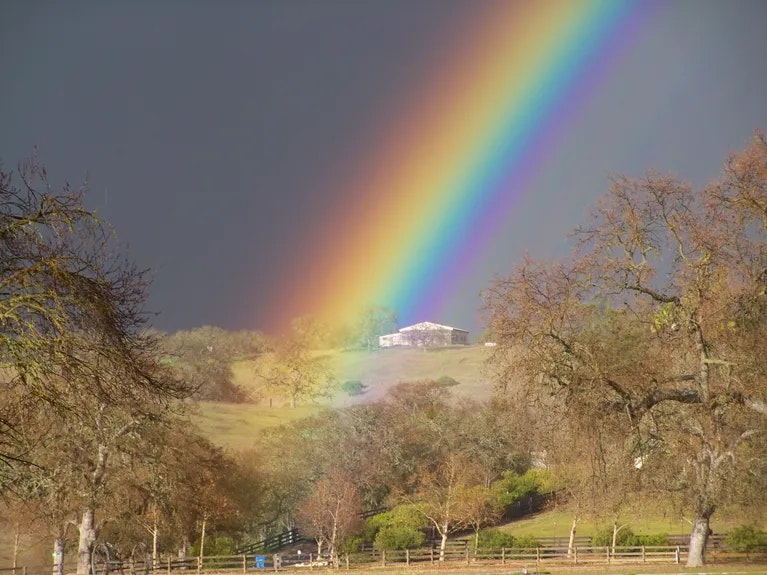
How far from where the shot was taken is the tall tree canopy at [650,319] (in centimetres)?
1861

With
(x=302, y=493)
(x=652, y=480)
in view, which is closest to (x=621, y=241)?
(x=652, y=480)

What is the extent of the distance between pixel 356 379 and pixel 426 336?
153 ft

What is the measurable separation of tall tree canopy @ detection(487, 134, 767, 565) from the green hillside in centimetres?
4907

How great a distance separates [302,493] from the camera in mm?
62375

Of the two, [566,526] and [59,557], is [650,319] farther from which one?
[566,526]

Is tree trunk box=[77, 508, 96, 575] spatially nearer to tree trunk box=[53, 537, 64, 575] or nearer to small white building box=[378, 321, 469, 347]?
tree trunk box=[53, 537, 64, 575]

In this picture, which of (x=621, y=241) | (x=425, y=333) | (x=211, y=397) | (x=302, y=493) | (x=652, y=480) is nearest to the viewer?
(x=621, y=241)

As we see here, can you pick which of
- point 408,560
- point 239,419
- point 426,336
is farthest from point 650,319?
point 426,336

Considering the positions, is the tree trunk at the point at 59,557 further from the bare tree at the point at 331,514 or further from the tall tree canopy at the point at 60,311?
the tall tree canopy at the point at 60,311

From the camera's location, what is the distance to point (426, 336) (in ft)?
557

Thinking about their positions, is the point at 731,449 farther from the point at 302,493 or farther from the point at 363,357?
the point at 363,357

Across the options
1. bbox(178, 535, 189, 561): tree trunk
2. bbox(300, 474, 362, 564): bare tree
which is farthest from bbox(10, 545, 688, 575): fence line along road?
bbox(300, 474, 362, 564): bare tree

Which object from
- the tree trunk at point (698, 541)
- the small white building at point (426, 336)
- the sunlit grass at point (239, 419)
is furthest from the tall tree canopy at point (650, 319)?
the small white building at point (426, 336)

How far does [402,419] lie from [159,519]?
35.9m
